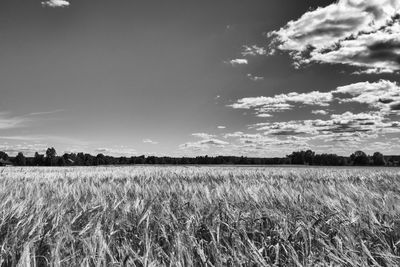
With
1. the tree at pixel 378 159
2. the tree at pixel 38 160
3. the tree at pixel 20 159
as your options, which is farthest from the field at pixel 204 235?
the tree at pixel 20 159

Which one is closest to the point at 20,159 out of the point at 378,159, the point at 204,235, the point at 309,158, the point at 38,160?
the point at 38,160

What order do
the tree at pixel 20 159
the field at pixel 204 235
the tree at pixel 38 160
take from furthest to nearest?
the tree at pixel 20 159
the tree at pixel 38 160
the field at pixel 204 235

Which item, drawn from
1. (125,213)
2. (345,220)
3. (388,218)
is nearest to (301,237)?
(345,220)

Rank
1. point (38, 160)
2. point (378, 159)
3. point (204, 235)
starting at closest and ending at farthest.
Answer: point (204, 235) < point (378, 159) < point (38, 160)

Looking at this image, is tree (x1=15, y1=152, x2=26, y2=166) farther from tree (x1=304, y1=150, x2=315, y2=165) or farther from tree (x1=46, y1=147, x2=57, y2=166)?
tree (x1=304, y1=150, x2=315, y2=165)

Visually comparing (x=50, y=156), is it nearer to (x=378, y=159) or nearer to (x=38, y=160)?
(x=38, y=160)

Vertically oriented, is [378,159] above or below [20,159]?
below

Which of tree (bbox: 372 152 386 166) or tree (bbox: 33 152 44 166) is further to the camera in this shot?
tree (bbox: 33 152 44 166)

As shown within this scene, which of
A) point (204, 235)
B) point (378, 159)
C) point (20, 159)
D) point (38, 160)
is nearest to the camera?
point (204, 235)

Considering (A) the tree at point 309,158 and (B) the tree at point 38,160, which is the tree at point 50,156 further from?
(A) the tree at point 309,158

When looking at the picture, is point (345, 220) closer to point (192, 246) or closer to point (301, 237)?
point (301, 237)

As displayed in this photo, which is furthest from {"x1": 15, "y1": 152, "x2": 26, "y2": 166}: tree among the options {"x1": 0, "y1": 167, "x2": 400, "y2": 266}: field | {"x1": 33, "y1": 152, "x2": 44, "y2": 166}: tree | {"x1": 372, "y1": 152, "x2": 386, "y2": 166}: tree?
{"x1": 0, "y1": 167, "x2": 400, "y2": 266}: field

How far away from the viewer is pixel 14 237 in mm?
2721

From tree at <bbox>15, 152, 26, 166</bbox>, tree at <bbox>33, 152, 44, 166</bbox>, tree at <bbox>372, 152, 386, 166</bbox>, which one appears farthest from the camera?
tree at <bbox>15, 152, 26, 166</bbox>
